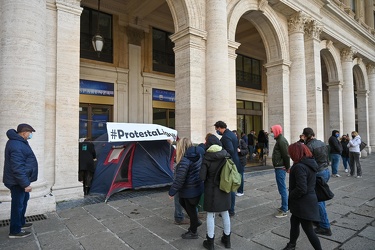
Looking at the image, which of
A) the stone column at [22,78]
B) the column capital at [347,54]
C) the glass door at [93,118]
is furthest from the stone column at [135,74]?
the column capital at [347,54]

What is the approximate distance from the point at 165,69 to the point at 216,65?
551 centimetres

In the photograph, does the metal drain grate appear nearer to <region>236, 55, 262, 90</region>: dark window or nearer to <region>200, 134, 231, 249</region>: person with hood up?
<region>200, 134, 231, 249</region>: person with hood up

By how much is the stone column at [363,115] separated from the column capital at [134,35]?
18.9 m

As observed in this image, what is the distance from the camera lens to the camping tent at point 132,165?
21.0 ft

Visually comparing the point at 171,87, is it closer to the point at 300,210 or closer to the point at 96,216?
the point at 96,216

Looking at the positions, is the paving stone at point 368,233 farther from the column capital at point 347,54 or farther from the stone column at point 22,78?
the column capital at point 347,54

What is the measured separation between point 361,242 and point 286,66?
32.3ft

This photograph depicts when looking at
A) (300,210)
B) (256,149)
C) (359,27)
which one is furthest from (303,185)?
(359,27)

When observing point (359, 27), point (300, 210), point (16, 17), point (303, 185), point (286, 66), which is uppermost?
point (359, 27)

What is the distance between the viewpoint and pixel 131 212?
5.04 metres

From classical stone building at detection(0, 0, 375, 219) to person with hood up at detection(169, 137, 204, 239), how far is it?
317cm

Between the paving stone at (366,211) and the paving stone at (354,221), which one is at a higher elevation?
the paving stone at (354,221)

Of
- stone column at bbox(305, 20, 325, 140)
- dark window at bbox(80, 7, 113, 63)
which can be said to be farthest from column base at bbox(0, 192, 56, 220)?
stone column at bbox(305, 20, 325, 140)

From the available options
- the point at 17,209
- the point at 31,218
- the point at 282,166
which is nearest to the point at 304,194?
the point at 282,166
